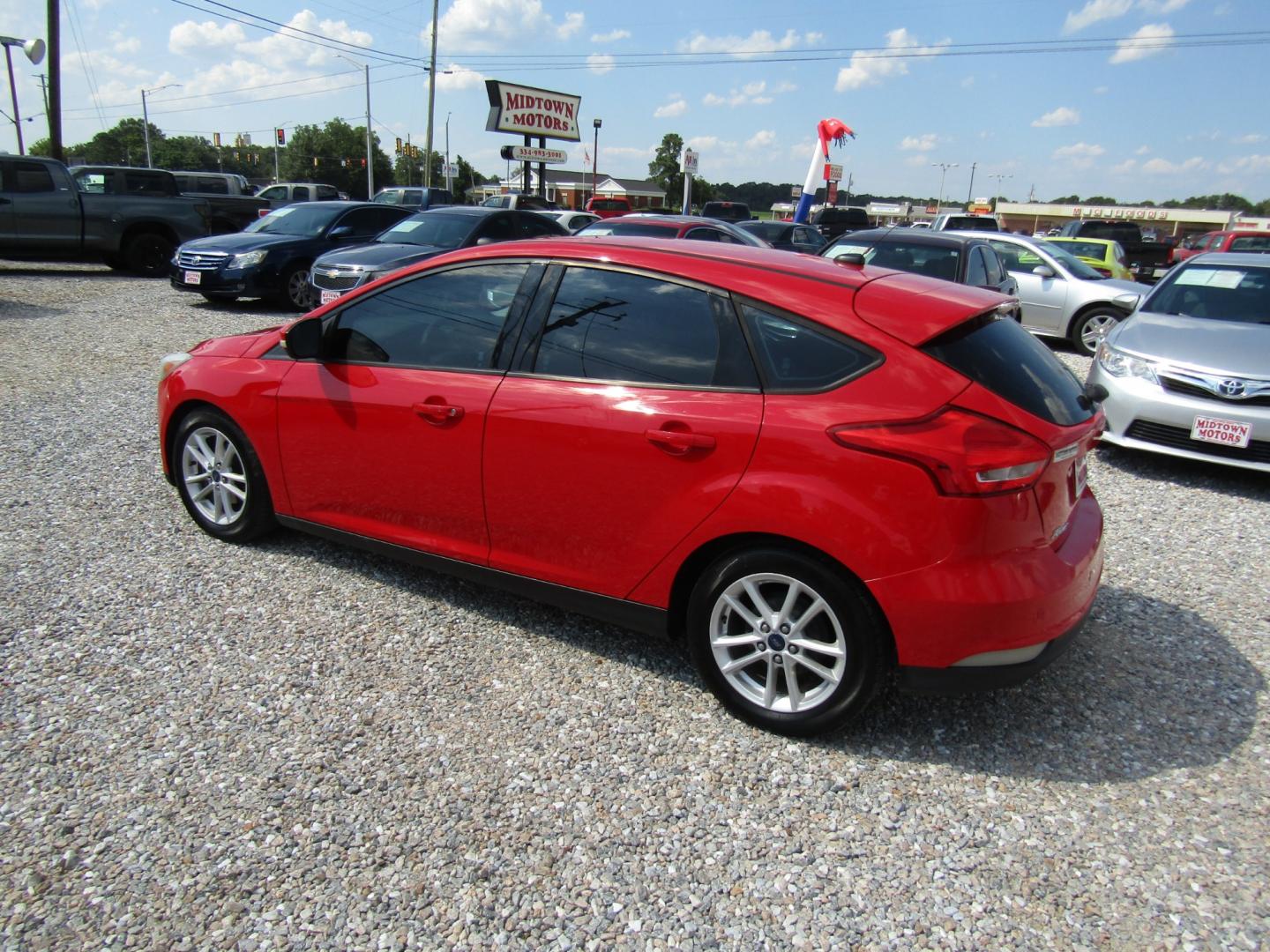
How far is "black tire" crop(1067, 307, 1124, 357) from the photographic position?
11.3 metres

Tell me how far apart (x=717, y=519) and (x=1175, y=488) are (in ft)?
15.4

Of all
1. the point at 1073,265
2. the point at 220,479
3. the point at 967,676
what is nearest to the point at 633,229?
the point at 1073,265

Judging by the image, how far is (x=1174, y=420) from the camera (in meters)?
5.83

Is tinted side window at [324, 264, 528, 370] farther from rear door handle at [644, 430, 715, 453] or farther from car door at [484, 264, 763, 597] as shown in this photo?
rear door handle at [644, 430, 715, 453]

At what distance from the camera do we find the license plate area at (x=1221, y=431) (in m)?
5.57

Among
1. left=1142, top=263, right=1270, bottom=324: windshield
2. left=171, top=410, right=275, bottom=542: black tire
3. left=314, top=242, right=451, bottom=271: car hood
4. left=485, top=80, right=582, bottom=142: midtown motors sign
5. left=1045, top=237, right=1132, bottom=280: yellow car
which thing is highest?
left=485, top=80, right=582, bottom=142: midtown motors sign

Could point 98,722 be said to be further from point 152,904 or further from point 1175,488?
point 1175,488

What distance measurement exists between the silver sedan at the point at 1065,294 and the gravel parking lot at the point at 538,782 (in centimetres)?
821

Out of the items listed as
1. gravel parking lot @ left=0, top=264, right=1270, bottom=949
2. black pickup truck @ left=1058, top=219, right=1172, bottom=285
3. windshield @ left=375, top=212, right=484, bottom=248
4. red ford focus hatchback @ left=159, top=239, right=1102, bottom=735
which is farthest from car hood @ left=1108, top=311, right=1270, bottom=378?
black pickup truck @ left=1058, top=219, right=1172, bottom=285

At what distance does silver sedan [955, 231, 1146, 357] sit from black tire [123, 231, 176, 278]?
13767 mm

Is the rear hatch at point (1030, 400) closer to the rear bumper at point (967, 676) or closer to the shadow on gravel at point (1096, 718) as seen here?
the rear bumper at point (967, 676)

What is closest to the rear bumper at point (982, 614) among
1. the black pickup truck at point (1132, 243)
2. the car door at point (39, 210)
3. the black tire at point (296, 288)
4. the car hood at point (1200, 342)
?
the car hood at point (1200, 342)

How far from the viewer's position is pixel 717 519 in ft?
9.27

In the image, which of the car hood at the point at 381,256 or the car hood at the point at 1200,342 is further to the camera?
the car hood at the point at 381,256
